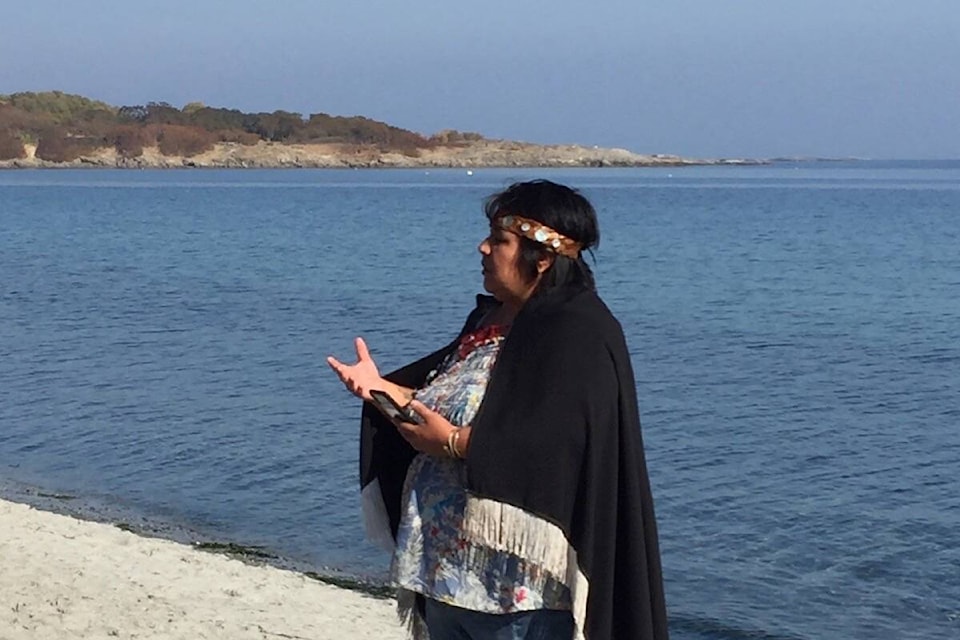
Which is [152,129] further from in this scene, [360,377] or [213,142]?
[360,377]

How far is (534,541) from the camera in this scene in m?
3.29

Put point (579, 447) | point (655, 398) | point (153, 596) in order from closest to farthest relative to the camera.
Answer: point (579, 447) < point (153, 596) < point (655, 398)

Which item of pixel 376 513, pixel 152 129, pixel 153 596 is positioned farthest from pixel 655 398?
pixel 152 129

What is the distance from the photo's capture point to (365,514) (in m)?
3.68

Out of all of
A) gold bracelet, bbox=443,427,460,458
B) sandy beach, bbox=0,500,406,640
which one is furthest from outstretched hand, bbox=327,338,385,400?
sandy beach, bbox=0,500,406,640

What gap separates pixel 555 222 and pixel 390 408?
21.9 inches

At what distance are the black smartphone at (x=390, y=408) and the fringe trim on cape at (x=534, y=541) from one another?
0.23 metres

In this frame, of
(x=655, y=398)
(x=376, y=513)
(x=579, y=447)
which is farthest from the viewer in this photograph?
(x=655, y=398)

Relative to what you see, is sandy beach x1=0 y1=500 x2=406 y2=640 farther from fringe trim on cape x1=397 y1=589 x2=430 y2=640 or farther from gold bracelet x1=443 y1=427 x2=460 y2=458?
gold bracelet x1=443 y1=427 x2=460 y2=458

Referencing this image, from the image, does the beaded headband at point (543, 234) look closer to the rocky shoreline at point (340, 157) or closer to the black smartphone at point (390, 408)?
the black smartphone at point (390, 408)

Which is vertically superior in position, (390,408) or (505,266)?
(505,266)

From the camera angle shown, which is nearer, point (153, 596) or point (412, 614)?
point (412, 614)

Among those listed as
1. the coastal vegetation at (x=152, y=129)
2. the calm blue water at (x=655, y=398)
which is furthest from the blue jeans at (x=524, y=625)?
the coastal vegetation at (x=152, y=129)

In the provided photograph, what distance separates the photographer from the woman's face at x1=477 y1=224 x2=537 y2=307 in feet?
11.2
